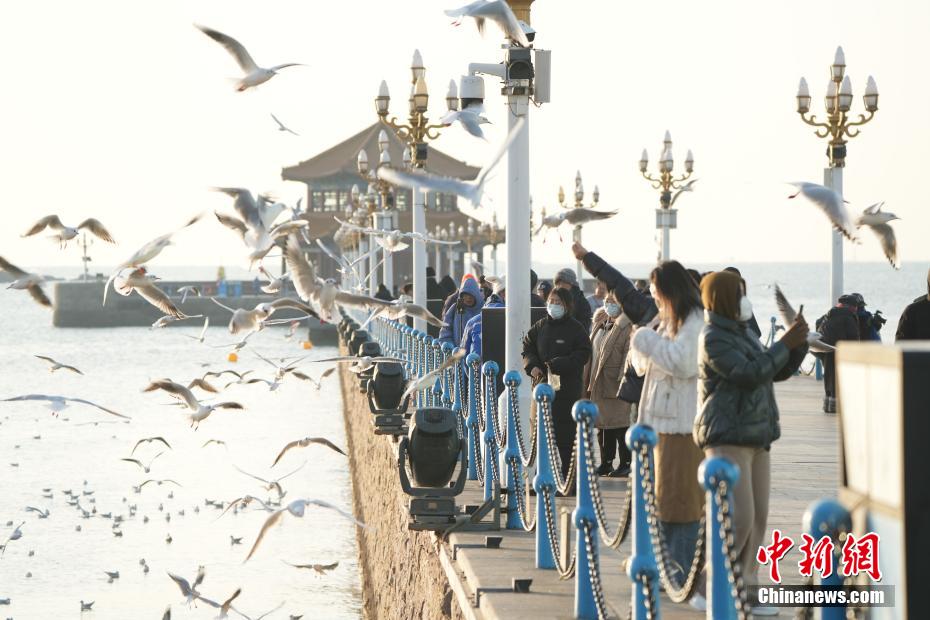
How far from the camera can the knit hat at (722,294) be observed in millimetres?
5781

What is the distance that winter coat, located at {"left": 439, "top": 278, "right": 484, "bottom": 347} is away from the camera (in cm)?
1454

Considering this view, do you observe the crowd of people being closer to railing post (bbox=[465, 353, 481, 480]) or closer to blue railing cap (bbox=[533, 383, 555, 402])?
blue railing cap (bbox=[533, 383, 555, 402])

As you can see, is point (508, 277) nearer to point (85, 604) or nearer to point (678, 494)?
point (678, 494)

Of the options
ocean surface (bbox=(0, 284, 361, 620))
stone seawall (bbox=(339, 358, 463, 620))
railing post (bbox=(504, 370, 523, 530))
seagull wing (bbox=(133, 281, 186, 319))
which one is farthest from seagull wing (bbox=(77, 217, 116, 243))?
railing post (bbox=(504, 370, 523, 530))

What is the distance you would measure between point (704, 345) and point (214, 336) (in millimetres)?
109513

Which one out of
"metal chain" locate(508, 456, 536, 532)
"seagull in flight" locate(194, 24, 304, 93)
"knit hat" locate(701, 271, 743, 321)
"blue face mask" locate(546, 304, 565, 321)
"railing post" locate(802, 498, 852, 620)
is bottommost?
"metal chain" locate(508, 456, 536, 532)

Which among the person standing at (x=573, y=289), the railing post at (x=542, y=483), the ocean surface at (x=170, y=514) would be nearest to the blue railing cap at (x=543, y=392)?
the railing post at (x=542, y=483)

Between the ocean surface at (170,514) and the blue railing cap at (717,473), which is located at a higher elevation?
the blue railing cap at (717,473)

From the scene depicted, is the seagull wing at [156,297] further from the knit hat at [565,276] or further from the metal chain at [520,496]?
the metal chain at [520,496]

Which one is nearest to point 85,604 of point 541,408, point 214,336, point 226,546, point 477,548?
point 226,546

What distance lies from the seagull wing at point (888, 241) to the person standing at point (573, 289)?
2.20m

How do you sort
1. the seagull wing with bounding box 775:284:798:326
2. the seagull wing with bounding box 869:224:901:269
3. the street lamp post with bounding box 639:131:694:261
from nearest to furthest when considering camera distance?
the seagull wing with bounding box 775:284:798:326
the seagull wing with bounding box 869:224:901:269
the street lamp post with bounding box 639:131:694:261

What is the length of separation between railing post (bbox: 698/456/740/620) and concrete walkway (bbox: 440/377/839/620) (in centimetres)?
183

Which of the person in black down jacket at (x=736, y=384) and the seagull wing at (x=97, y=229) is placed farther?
the seagull wing at (x=97, y=229)
